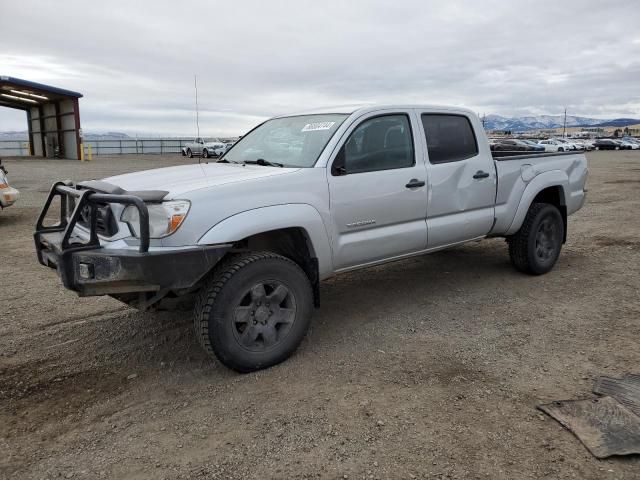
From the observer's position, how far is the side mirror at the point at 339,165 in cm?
400

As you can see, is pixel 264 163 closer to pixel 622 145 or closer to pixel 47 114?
pixel 47 114

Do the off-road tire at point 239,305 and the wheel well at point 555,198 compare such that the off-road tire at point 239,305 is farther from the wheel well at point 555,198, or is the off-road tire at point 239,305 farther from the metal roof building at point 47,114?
the metal roof building at point 47,114

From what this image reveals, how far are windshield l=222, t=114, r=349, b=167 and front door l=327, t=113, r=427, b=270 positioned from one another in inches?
8.2

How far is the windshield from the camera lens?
13.7ft

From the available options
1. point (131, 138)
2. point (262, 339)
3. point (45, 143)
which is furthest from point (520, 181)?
point (131, 138)

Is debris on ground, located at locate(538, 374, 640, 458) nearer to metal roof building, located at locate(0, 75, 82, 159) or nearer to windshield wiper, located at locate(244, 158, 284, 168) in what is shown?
windshield wiper, located at locate(244, 158, 284, 168)

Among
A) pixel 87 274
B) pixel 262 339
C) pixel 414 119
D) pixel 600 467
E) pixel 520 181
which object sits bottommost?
pixel 600 467

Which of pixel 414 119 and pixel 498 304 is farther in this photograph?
pixel 498 304

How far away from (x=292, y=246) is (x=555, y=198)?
3.64 m

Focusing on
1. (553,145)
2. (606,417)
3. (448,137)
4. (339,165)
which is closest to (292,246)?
(339,165)

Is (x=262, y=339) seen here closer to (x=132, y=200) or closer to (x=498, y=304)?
(x=132, y=200)

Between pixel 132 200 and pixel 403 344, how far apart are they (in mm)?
2266

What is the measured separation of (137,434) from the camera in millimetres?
2947

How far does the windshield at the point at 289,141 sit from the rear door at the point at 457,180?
3.19ft
